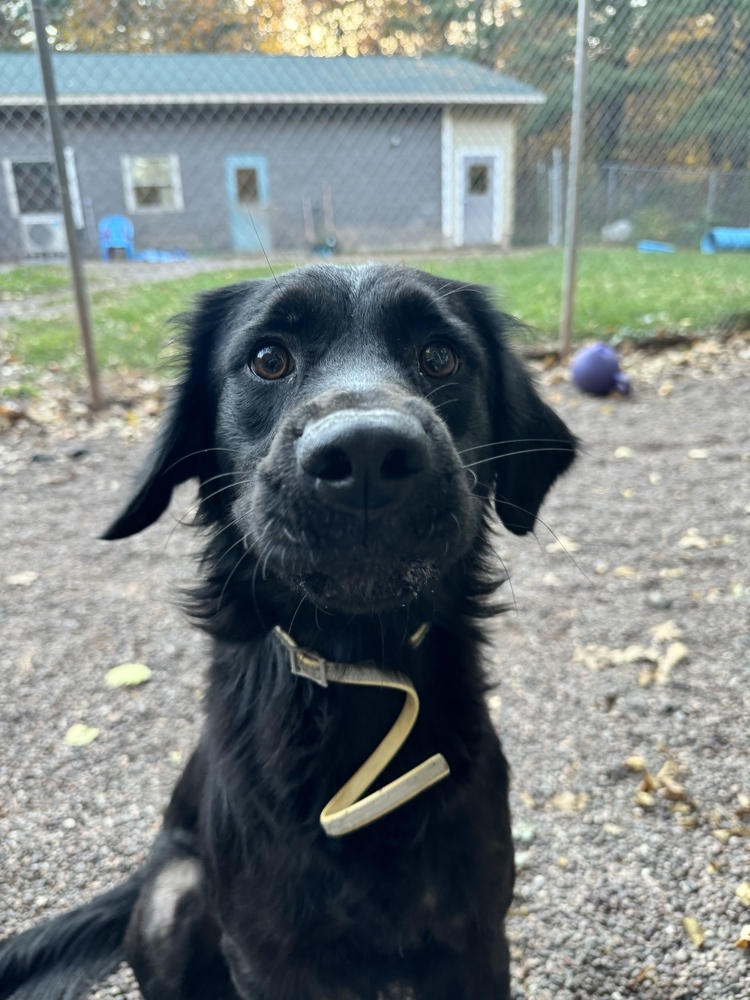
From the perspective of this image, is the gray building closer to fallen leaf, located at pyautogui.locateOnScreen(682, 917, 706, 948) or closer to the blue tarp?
the blue tarp

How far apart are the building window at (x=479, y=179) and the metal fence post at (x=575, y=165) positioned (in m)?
1.11

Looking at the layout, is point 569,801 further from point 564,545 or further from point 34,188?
point 34,188

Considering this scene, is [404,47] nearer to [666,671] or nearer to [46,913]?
[666,671]

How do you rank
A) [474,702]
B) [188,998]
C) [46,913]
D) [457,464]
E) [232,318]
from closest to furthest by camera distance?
1. [457,464]
2. [188,998]
3. [474,702]
4. [232,318]
5. [46,913]

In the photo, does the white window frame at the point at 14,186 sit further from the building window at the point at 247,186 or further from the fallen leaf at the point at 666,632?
the fallen leaf at the point at 666,632

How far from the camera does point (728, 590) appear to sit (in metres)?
3.21

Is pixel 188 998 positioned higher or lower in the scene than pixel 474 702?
lower

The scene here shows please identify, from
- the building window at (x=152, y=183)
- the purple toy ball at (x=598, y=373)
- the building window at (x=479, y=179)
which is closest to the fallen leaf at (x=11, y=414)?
the building window at (x=152, y=183)

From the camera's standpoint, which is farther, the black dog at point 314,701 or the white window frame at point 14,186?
the white window frame at point 14,186

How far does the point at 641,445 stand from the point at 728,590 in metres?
1.75

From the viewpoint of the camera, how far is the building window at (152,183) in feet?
25.7

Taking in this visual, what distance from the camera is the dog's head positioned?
1191 mm

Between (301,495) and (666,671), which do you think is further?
(666,671)

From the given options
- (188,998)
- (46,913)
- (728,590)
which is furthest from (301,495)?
(728,590)
